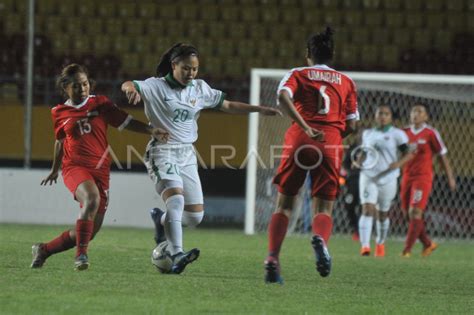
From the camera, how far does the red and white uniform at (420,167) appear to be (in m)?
12.4

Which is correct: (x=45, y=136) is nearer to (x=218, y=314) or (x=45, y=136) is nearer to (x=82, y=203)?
(x=82, y=203)

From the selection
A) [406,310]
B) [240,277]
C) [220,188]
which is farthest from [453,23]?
[406,310]

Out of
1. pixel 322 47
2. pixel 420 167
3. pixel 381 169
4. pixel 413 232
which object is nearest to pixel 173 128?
pixel 322 47

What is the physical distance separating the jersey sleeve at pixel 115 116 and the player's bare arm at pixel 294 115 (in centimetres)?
131

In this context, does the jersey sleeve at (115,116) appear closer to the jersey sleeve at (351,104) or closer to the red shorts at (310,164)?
the red shorts at (310,164)

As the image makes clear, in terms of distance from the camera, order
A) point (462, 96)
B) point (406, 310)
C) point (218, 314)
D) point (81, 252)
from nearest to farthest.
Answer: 1. point (218, 314)
2. point (406, 310)
3. point (81, 252)
4. point (462, 96)

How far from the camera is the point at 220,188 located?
53.6ft

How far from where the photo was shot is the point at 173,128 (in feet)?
25.4

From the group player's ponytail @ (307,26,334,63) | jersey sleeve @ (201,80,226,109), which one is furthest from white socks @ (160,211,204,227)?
player's ponytail @ (307,26,334,63)

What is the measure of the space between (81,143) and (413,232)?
519cm

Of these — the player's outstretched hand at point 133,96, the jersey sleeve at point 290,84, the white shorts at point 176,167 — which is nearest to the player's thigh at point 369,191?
the white shorts at point 176,167

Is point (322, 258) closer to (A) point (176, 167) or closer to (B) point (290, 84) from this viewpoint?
(B) point (290, 84)

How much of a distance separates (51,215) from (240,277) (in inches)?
300

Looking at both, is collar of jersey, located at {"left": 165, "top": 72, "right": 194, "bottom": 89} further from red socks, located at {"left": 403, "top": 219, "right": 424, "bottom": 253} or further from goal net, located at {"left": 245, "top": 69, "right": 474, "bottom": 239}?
goal net, located at {"left": 245, "top": 69, "right": 474, "bottom": 239}
